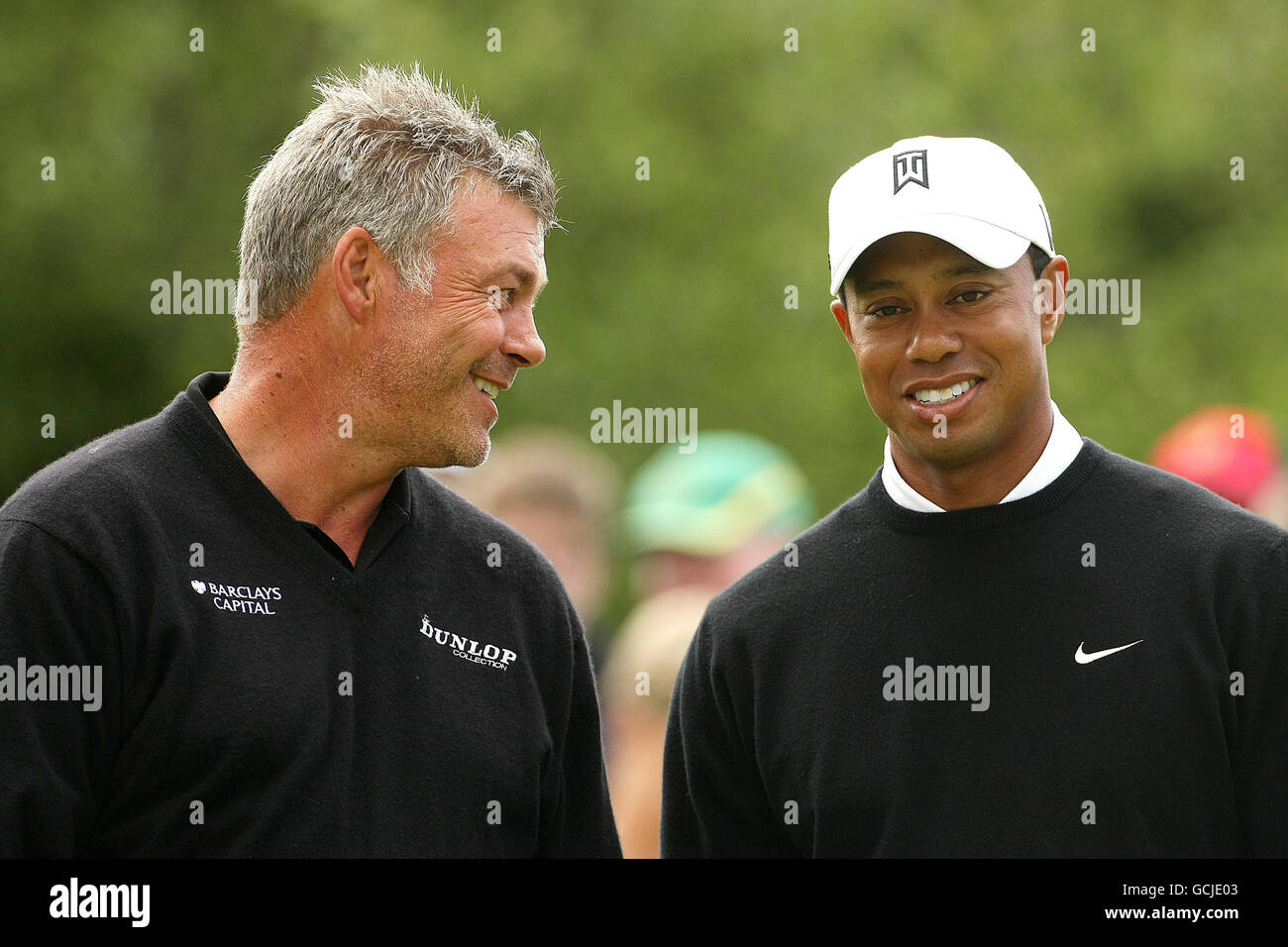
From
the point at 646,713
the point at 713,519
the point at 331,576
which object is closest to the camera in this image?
the point at 331,576

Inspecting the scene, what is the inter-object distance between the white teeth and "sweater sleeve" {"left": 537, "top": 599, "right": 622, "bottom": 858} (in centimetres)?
107

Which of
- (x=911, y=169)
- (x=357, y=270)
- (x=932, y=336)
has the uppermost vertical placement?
(x=911, y=169)

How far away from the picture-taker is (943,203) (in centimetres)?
354

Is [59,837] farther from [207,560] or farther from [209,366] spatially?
[209,366]

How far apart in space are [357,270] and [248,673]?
972mm

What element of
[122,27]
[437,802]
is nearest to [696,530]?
[437,802]

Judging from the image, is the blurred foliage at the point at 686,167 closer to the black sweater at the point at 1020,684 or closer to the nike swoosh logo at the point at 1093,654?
the black sweater at the point at 1020,684

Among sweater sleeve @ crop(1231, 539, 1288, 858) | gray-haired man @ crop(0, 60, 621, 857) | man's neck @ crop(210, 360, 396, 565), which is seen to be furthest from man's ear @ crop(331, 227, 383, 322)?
sweater sleeve @ crop(1231, 539, 1288, 858)

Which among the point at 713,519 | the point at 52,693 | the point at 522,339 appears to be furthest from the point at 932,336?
the point at 713,519

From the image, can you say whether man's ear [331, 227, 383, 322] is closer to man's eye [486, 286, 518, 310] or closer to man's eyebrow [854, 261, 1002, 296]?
man's eye [486, 286, 518, 310]

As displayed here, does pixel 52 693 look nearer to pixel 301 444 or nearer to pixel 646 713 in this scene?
pixel 301 444

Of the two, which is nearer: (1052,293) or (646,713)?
(1052,293)

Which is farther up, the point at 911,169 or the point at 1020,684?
A: the point at 911,169

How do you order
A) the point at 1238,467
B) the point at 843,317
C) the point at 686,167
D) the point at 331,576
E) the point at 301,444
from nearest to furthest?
the point at 331,576 < the point at 301,444 < the point at 843,317 < the point at 1238,467 < the point at 686,167
